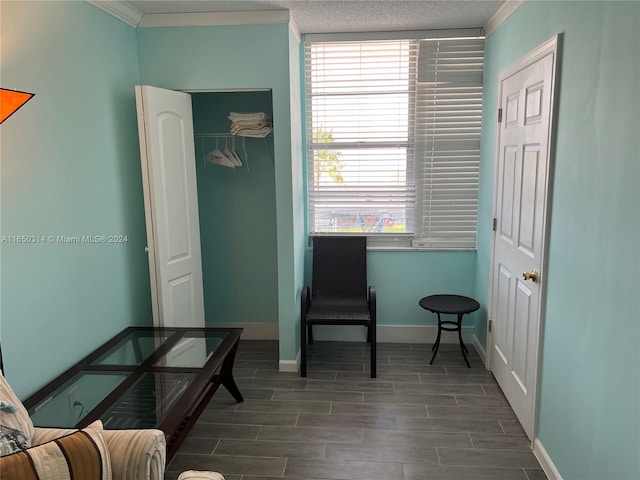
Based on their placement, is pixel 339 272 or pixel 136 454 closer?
pixel 136 454

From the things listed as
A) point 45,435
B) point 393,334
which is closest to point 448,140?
point 393,334

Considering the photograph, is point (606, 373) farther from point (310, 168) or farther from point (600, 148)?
point (310, 168)

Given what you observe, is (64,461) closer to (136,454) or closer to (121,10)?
(136,454)

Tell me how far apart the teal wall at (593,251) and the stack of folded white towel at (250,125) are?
191 centimetres

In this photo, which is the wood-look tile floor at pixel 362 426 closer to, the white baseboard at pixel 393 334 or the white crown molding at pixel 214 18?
the white baseboard at pixel 393 334

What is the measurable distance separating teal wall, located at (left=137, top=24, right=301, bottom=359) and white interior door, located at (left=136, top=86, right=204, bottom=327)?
0.20 metres

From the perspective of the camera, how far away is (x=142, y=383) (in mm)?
2301

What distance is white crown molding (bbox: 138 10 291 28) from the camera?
3057mm

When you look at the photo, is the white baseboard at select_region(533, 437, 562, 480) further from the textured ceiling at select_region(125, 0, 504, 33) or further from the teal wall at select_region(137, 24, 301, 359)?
the textured ceiling at select_region(125, 0, 504, 33)

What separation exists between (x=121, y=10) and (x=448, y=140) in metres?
2.53

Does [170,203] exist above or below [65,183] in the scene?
below

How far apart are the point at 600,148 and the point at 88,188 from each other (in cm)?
253

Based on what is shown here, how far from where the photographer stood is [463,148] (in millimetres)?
3742

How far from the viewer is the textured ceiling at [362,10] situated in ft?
9.59
